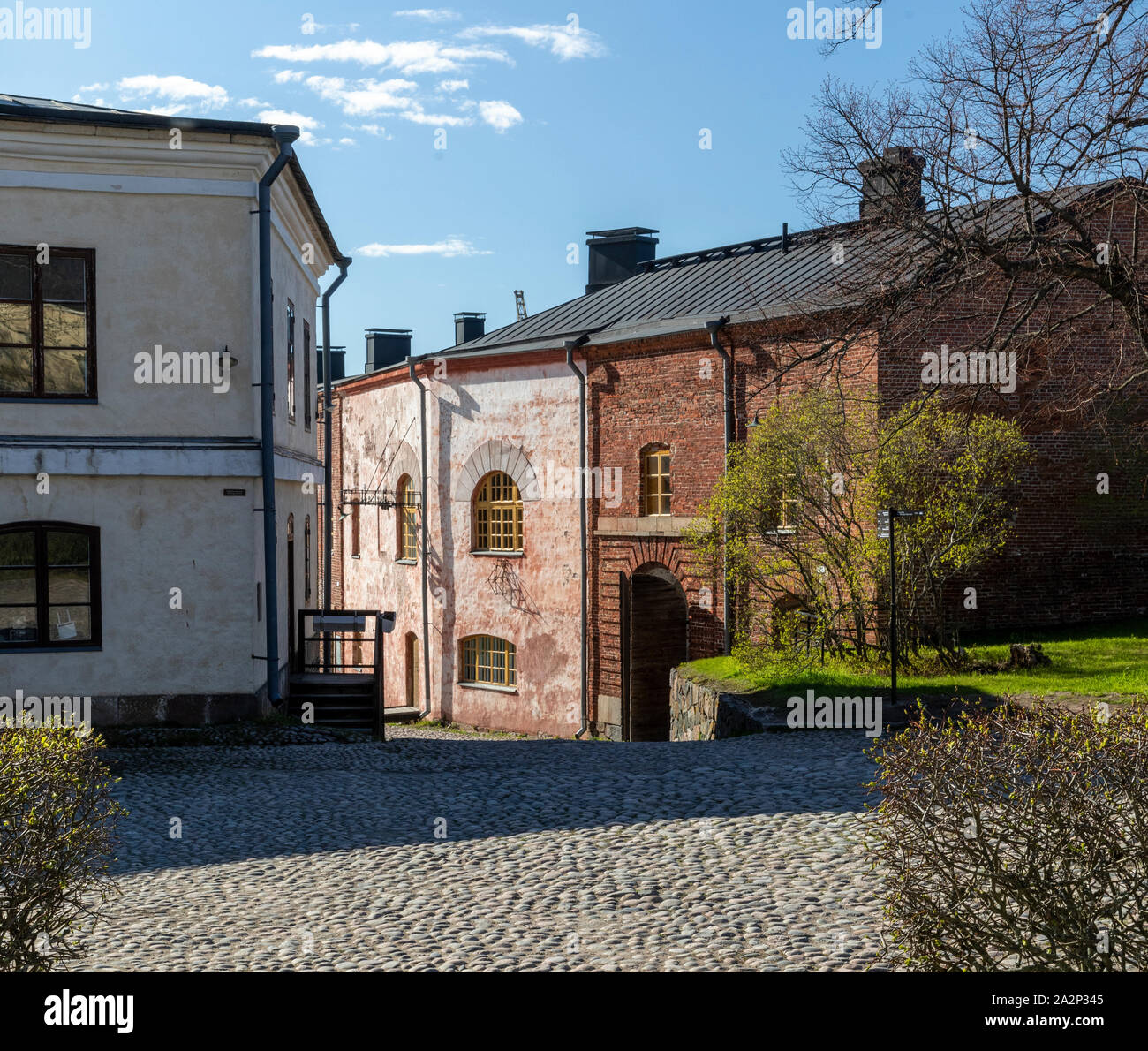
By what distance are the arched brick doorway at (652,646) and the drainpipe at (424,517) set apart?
19.8ft

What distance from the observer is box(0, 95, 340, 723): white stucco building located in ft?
44.7

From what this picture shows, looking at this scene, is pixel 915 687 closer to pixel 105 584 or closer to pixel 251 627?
pixel 251 627

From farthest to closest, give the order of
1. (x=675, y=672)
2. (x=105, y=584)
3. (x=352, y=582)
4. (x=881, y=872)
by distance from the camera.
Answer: (x=352, y=582) < (x=675, y=672) < (x=105, y=584) < (x=881, y=872)

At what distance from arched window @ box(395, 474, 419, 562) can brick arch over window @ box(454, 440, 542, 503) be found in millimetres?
2445

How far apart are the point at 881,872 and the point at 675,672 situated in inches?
437

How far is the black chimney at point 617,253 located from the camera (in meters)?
29.3

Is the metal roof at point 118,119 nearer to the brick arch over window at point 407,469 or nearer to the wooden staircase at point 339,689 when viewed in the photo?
the wooden staircase at point 339,689

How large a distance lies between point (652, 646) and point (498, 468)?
5156 millimetres

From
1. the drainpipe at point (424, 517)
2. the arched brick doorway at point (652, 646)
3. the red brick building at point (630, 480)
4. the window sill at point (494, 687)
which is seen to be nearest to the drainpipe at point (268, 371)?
the red brick building at point (630, 480)

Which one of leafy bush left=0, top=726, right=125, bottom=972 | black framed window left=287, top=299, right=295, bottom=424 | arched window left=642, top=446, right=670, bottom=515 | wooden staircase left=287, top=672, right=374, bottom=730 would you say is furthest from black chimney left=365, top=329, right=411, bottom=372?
leafy bush left=0, top=726, right=125, bottom=972

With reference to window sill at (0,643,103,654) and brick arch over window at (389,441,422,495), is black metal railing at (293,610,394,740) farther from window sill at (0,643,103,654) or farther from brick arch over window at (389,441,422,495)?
brick arch over window at (389,441,422,495)

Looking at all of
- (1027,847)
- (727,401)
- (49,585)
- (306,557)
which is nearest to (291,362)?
(306,557)
